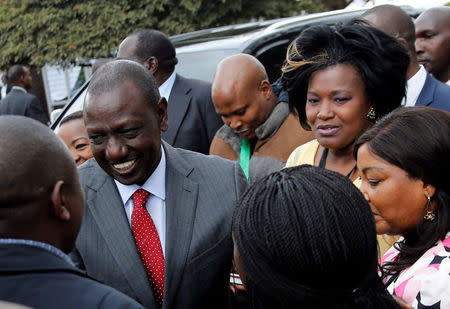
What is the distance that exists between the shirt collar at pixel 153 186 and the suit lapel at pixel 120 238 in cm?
5

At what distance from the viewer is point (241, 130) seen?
374 cm

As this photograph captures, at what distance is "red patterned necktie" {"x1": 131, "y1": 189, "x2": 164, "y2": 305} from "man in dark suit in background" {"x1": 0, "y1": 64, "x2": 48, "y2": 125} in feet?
23.5

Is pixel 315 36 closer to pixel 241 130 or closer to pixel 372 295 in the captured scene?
pixel 241 130

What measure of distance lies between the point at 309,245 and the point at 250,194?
0.26 meters

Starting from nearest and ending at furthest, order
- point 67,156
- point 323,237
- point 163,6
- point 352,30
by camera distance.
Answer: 1. point 323,237
2. point 67,156
3. point 352,30
4. point 163,6

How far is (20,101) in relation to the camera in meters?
9.22

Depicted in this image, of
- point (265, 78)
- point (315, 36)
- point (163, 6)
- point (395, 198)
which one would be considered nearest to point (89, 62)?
point (163, 6)

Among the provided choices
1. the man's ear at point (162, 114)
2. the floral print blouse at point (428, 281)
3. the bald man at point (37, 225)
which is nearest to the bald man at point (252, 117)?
the man's ear at point (162, 114)

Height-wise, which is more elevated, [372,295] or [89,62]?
[372,295]

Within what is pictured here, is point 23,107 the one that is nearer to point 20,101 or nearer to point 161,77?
point 20,101

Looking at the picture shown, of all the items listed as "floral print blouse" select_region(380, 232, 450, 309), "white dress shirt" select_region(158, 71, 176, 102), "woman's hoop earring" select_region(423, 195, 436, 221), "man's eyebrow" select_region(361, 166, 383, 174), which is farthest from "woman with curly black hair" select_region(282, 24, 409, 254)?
"white dress shirt" select_region(158, 71, 176, 102)

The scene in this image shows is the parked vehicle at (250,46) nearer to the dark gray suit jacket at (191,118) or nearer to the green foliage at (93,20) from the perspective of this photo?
the dark gray suit jacket at (191,118)

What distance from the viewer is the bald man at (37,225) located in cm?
152

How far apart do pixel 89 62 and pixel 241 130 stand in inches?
349
